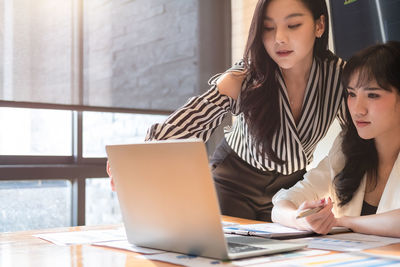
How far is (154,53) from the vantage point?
3176 millimetres

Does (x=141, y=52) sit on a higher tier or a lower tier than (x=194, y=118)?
higher

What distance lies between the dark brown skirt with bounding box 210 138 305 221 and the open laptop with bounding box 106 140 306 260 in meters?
0.83

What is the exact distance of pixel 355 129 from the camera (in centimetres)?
178

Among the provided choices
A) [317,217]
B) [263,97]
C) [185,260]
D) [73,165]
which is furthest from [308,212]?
[73,165]

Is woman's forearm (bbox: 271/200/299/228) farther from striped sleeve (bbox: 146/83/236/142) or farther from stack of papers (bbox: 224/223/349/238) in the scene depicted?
striped sleeve (bbox: 146/83/236/142)

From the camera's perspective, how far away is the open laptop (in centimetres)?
92

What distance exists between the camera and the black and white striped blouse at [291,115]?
1.86 meters

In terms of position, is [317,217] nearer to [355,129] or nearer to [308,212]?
[308,212]

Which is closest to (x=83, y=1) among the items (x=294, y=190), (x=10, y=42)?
(x=10, y=42)

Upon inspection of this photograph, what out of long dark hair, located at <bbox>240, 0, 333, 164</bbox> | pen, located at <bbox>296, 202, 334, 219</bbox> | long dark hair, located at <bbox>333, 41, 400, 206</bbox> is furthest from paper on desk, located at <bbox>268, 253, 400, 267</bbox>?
long dark hair, located at <bbox>240, 0, 333, 164</bbox>

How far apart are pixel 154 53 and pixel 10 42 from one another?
842mm

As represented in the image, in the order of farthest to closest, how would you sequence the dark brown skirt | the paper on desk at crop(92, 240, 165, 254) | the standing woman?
1. the dark brown skirt
2. the standing woman
3. the paper on desk at crop(92, 240, 165, 254)

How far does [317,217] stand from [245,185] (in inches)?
29.0

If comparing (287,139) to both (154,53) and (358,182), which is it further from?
(154,53)
